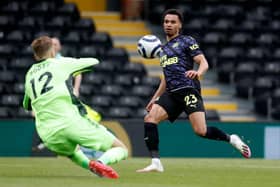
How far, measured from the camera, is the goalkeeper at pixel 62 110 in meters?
10.4

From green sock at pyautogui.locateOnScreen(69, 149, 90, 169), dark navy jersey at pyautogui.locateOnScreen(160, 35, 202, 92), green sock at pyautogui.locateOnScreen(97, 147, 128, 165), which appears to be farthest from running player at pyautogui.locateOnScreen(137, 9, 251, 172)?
green sock at pyautogui.locateOnScreen(97, 147, 128, 165)

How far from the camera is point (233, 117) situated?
2192cm

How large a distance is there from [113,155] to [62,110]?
0.70 meters

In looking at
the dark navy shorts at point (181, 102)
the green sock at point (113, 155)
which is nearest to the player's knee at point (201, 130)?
the dark navy shorts at point (181, 102)

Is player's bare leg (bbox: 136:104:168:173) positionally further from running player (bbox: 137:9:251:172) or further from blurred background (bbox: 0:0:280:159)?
blurred background (bbox: 0:0:280:159)

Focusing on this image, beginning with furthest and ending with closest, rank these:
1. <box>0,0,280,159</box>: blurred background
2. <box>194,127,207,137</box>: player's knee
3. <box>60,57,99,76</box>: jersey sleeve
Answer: <box>0,0,280,159</box>: blurred background
<box>194,127,207,137</box>: player's knee
<box>60,57,99,76</box>: jersey sleeve

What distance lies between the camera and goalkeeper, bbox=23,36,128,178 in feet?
34.2

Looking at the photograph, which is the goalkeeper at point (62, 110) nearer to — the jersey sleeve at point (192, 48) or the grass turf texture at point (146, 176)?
the grass turf texture at point (146, 176)

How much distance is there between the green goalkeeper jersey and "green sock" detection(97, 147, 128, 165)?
18.3 inches

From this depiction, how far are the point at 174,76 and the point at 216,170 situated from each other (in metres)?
1.46

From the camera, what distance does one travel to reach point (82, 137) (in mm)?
10414

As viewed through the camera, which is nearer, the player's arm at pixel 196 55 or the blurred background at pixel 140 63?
the player's arm at pixel 196 55

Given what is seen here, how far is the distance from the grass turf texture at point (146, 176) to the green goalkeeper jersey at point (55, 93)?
616mm

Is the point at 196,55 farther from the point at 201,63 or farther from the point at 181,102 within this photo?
the point at 181,102
